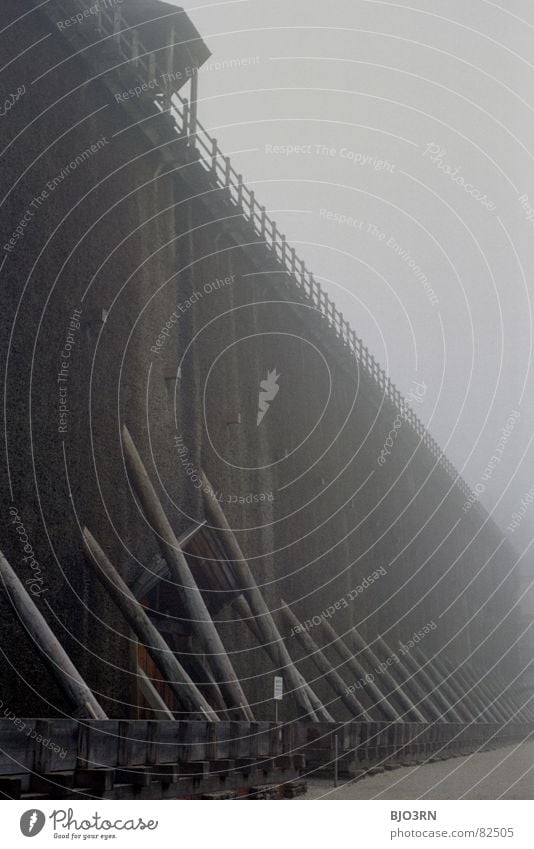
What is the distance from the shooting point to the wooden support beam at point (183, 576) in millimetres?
16641

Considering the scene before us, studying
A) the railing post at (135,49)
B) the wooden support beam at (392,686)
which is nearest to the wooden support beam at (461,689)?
the wooden support beam at (392,686)

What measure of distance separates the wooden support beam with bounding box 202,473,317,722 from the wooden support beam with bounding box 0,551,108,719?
7059mm

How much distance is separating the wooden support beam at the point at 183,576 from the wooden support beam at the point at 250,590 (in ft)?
7.74

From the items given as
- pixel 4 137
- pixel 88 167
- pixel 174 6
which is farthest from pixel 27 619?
pixel 174 6

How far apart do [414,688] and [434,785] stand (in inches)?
486

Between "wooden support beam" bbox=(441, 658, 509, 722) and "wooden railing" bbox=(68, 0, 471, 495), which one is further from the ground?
"wooden railing" bbox=(68, 0, 471, 495)

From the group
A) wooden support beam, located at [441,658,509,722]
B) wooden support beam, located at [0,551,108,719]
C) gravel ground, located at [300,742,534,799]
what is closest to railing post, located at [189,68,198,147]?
wooden support beam, located at [0,551,108,719]

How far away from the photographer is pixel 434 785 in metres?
17.0

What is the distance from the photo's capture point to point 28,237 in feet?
51.1

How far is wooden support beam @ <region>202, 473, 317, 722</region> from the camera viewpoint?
63.8 feet

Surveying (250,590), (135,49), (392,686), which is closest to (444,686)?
(392,686)

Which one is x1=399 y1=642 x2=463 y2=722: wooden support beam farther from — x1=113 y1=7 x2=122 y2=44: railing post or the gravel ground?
x1=113 y1=7 x2=122 y2=44: railing post

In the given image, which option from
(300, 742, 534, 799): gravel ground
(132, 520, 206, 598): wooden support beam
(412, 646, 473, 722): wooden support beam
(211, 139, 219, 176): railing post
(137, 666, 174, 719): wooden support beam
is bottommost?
(300, 742, 534, 799): gravel ground

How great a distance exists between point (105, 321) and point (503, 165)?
7.70 metres
